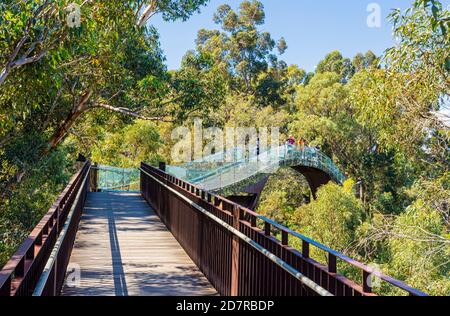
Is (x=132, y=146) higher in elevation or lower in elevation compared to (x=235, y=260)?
higher

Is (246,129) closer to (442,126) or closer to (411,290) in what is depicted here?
(442,126)

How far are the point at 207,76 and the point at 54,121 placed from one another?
6085 mm

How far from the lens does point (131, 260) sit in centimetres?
913

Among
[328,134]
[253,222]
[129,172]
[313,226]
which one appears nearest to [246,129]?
[328,134]

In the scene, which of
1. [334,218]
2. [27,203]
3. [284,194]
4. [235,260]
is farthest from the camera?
[284,194]

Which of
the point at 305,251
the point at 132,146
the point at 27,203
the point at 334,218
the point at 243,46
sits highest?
the point at 243,46

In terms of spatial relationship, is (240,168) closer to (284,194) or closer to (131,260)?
(131,260)

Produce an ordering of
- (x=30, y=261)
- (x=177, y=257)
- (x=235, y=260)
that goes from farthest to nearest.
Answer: (x=177, y=257), (x=235, y=260), (x=30, y=261)

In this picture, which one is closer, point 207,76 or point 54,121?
point 54,121

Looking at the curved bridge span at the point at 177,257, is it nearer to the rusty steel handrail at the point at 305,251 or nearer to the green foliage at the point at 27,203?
the rusty steel handrail at the point at 305,251

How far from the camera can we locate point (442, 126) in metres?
13.5

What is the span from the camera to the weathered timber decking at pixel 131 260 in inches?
286

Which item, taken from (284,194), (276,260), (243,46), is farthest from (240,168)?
(243,46)

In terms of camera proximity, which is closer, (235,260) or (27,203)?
(235,260)
